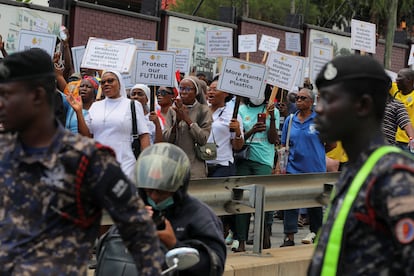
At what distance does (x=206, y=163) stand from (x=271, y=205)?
1254 mm

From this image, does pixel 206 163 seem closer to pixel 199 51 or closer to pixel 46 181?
pixel 46 181

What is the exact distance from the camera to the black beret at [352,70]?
3.16 meters

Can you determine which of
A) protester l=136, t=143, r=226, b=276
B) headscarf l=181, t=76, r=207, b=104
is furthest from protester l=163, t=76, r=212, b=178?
protester l=136, t=143, r=226, b=276

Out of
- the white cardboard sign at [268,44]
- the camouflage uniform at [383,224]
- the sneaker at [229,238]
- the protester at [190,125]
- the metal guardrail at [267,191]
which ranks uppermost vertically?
the camouflage uniform at [383,224]

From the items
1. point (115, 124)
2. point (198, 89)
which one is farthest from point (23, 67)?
point (198, 89)

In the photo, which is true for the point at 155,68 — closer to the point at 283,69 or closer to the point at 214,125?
the point at 214,125

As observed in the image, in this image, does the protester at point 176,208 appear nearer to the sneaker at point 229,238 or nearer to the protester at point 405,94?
the sneaker at point 229,238

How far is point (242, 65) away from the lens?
34.1ft

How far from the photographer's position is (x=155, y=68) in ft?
33.9

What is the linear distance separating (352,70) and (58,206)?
1110 mm

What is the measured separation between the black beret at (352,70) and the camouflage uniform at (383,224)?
0.25 metres

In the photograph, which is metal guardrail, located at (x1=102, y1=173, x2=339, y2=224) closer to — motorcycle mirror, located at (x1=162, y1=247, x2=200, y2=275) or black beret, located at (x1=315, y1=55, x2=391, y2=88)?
motorcycle mirror, located at (x1=162, y1=247, x2=200, y2=275)

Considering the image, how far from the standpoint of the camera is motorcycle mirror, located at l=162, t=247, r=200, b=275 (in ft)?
13.0

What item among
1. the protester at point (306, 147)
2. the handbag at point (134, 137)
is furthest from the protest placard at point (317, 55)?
the handbag at point (134, 137)
